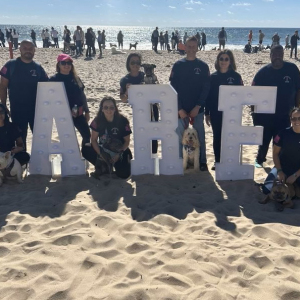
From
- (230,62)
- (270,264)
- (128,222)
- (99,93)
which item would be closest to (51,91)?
(128,222)

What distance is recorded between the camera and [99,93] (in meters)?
11.8

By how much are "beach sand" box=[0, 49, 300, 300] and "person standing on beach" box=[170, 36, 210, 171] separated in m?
0.94

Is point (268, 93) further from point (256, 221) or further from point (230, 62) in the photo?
point (256, 221)

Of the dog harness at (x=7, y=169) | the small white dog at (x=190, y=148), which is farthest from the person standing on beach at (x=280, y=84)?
the dog harness at (x=7, y=169)

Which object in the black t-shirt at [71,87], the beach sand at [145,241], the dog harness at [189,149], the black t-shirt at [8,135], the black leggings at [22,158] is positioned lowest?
the beach sand at [145,241]

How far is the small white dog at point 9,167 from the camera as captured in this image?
16.6 ft

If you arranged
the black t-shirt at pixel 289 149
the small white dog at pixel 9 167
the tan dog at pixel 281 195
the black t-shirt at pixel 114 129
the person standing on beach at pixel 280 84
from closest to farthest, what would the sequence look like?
the tan dog at pixel 281 195, the black t-shirt at pixel 289 149, the small white dog at pixel 9 167, the person standing on beach at pixel 280 84, the black t-shirt at pixel 114 129

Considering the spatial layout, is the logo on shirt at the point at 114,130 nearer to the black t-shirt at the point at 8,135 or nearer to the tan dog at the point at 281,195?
the black t-shirt at the point at 8,135

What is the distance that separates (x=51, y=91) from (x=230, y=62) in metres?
2.83

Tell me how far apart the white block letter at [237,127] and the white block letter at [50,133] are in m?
2.34

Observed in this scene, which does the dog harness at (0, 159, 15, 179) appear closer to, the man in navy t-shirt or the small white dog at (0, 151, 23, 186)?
the small white dog at (0, 151, 23, 186)

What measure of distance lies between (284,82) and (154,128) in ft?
7.03

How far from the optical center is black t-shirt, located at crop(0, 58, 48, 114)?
17.3 feet

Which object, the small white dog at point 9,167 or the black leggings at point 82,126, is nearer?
the small white dog at point 9,167
